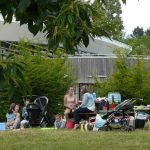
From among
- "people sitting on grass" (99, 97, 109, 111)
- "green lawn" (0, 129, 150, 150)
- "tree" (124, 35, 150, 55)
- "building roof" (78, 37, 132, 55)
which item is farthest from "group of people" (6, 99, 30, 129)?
"tree" (124, 35, 150, 55)

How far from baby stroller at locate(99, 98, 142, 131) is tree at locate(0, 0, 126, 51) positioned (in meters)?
10.8

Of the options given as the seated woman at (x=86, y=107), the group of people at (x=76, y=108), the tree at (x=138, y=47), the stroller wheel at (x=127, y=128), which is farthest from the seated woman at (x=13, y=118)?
the tree at (x=138, y=47)

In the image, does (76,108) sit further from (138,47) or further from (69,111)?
(138,47)

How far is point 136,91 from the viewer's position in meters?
24.0

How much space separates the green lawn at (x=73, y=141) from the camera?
10.3 metres

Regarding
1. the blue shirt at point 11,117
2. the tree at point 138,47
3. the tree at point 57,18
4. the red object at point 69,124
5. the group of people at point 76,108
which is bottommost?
the red object at point 69,124

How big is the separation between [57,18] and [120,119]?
12.1 m

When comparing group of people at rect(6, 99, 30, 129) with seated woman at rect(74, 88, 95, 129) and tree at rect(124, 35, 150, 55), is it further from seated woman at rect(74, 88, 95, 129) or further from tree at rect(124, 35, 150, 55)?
tree at rect(124, 35, 150, 55)

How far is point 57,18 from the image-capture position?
11.2 feet

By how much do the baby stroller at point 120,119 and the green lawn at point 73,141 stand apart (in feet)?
7.30

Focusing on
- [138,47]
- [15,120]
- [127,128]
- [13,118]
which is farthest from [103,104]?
[138,47]

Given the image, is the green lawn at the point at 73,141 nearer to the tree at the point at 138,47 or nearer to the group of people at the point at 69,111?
the group of people at the point at 69,111

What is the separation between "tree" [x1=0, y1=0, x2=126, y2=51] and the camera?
3.40 m

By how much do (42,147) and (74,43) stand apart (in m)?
6.83
